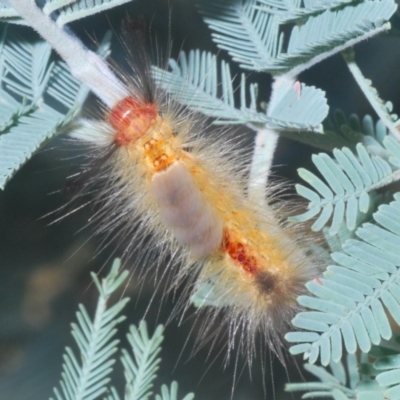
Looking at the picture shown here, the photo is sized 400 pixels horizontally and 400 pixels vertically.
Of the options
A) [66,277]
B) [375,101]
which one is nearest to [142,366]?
[375,101]

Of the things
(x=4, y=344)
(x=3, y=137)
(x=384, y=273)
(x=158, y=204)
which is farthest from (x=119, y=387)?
(x=384, y=273)

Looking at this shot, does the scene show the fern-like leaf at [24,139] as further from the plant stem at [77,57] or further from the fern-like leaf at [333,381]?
the fern-like leaf at [333,381]

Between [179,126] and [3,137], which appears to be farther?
[179,126]

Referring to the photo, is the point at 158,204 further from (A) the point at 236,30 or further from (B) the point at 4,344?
(B) the point at 4,344

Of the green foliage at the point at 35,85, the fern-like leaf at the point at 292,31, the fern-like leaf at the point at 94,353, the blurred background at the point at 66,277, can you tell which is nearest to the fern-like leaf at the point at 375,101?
the fern-like leaf at the point at 292,31

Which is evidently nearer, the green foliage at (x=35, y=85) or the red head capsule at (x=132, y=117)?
the green foliage at (x=35, y=85)

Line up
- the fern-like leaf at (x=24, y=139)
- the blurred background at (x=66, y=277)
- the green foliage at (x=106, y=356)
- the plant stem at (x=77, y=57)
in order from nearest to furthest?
1. the fern-like leaf at (x=24, y=139)
2. the plant stem at (x=77, y=57)
3. the green foliage at (x=106, y=356)
4. the blurred background at (x=66, y=277)
